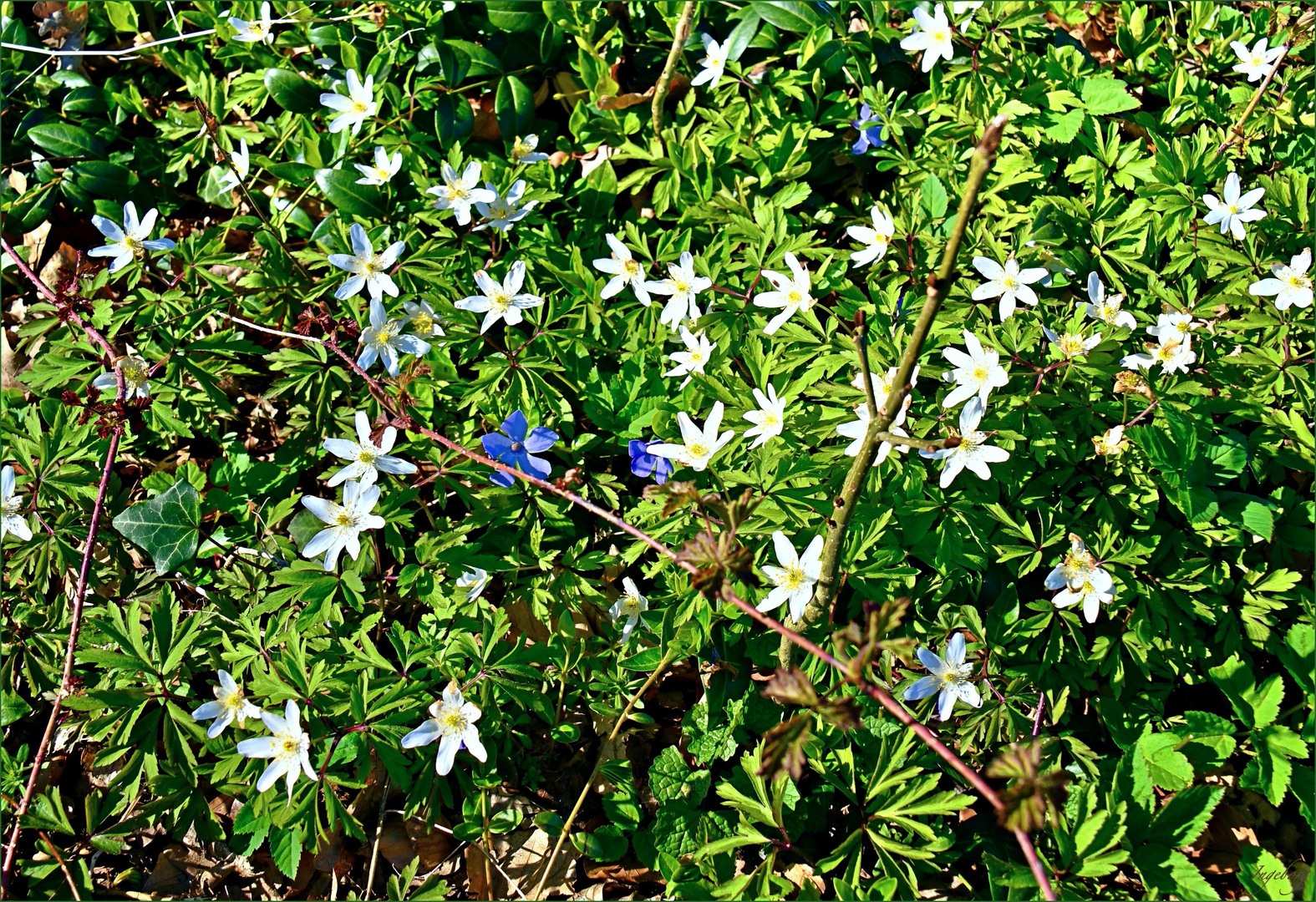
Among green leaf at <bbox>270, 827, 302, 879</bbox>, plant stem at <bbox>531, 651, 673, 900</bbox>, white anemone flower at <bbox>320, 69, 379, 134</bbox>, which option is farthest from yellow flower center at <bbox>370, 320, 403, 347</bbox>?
green leaf at <bbox>270, 827, 302, 879</bbox>

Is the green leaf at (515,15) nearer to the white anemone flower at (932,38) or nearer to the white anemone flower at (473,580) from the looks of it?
the white anemone flower at (932,38)

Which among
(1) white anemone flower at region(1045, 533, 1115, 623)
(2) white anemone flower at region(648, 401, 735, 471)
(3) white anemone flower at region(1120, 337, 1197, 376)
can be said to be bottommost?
(1) white anemone flower at region(1045, 533, 1115, 623)

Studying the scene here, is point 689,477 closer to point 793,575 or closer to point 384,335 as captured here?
point 793,575

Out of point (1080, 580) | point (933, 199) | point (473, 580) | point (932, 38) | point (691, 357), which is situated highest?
point (932, 38)

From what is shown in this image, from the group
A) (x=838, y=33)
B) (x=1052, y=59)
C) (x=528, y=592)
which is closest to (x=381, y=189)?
(x=528, y=592)

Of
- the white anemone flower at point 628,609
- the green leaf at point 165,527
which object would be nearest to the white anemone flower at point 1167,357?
the white anemone flower at point 628,609

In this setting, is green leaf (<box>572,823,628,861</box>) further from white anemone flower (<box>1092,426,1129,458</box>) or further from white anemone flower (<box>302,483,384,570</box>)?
white anemone flower (<box>1092,426,1129,458</box>)

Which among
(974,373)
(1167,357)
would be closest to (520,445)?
(974,373)
